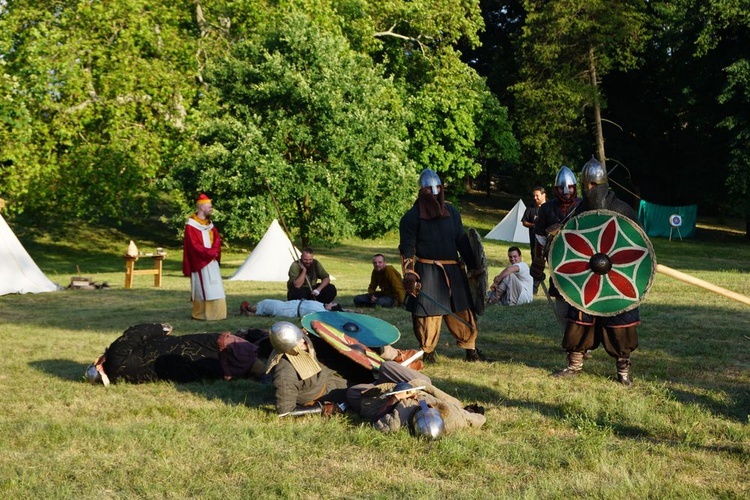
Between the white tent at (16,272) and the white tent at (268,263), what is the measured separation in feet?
13.5

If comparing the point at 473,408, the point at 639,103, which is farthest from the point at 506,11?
the point at 473,408

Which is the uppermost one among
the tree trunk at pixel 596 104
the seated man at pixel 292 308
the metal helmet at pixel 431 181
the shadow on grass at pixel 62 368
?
the tree trunk at pixel 596 104

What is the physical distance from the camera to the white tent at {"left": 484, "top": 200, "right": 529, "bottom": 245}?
33.6 meters

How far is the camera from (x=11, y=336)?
35.4 ft

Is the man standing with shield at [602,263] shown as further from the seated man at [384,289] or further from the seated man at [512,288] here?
the seated man at [384,289]

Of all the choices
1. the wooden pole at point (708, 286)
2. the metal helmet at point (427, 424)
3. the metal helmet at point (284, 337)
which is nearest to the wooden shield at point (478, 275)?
the metal helmet at point (284, 337)

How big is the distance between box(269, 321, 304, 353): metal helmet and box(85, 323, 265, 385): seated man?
1.15m

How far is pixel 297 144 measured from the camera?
2384 cm

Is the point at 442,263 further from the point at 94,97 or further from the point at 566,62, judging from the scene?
the point at 566,62

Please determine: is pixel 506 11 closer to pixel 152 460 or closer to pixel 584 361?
pixel 584 361

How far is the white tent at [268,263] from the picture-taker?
19.7 m

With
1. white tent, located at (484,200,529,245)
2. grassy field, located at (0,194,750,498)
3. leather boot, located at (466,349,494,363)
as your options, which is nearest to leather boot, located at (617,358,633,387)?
grassy field, located at (0,194,750,498)

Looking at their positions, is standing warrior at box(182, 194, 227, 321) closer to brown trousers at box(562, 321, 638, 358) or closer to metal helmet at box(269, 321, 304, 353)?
metal helmet at box(269, 321, 304, 353)

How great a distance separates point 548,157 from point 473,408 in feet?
102
